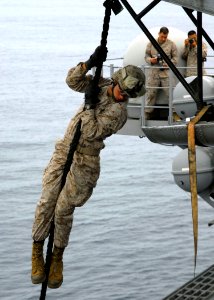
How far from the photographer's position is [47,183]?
45.0 ft

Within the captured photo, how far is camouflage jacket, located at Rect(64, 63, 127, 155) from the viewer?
43.8 ft

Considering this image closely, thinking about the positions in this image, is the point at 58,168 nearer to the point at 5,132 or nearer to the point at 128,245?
the point at 128,245

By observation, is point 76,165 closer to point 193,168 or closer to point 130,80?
point 130,80

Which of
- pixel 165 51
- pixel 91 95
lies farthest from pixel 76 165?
pixel 165 51

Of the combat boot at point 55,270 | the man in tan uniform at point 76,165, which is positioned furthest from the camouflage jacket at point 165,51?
the combat boot at point 55,270

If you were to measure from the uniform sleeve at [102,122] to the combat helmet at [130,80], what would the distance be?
44 cm

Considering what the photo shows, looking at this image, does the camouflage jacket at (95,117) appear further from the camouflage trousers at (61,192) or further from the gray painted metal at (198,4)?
the gray painted metal at (198,4)

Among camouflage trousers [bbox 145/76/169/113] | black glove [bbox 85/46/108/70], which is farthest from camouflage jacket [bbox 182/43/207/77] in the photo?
black glove [bbox 85/46/108/70]

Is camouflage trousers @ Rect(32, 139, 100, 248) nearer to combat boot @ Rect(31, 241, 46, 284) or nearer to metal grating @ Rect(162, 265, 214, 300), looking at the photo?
combat boot @ Rect(31, 241, 46, 284)

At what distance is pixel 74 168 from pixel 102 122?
804mm

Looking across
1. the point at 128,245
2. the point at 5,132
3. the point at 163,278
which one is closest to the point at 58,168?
the point at 163,278

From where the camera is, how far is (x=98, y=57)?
43.3 ft

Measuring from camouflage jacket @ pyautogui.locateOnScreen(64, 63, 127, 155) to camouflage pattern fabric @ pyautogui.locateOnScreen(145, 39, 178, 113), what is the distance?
54.4 feet

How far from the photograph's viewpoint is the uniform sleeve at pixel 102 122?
13.3m
